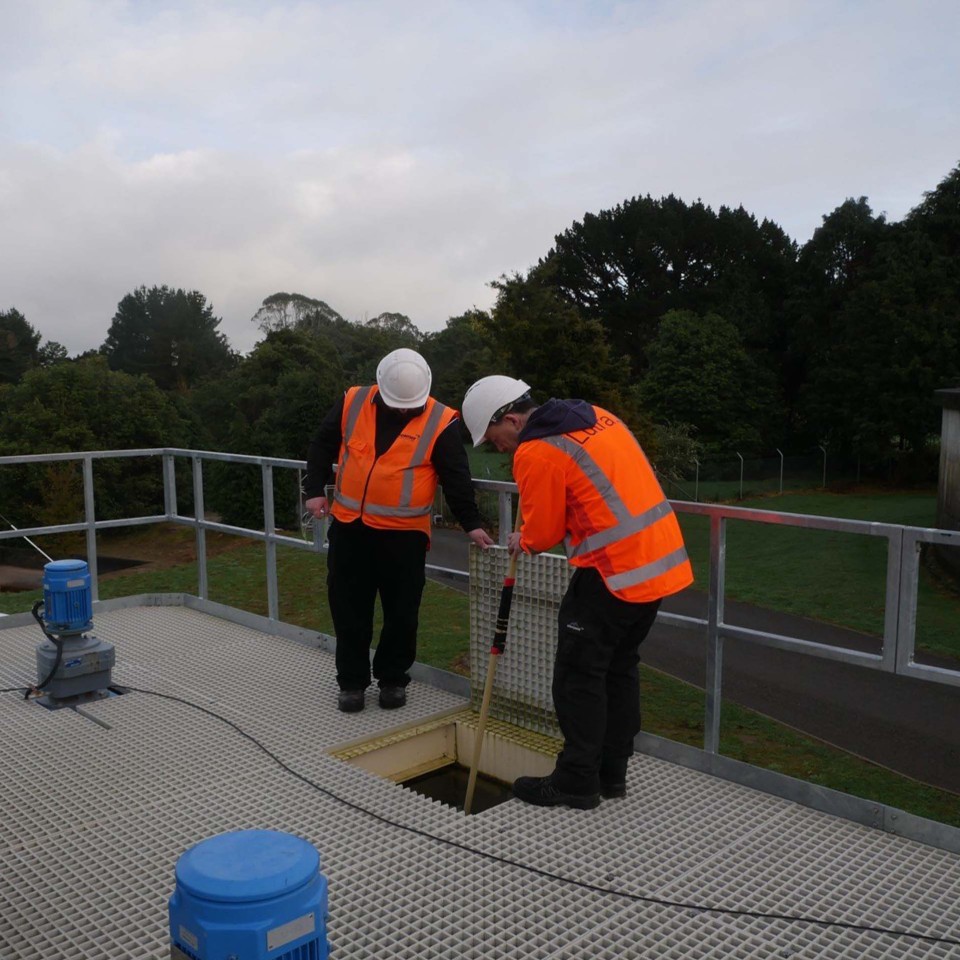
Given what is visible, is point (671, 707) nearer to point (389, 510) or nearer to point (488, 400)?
point (389, 510)

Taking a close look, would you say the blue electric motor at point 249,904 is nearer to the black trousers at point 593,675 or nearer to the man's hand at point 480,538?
the black trousers at point 593,675

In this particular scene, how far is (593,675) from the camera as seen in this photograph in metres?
3.59

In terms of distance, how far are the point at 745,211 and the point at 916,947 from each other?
4936cm

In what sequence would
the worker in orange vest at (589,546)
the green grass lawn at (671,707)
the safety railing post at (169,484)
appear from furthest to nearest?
the green grass lawn at (671,707)
the safety railing post at (169,484)
the worker in orange vest at (589,546)

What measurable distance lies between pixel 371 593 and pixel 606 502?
5.64 ft

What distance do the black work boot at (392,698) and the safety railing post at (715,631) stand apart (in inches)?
60.4

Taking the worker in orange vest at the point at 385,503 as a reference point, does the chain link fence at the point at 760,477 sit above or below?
below

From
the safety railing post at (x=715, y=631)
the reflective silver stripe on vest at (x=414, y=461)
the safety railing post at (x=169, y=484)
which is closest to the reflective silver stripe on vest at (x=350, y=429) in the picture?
the reflective silver stripe on vest at (x=414, y=461)

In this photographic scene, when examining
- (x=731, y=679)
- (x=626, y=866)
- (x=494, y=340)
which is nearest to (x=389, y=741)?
(x=626, y=866)

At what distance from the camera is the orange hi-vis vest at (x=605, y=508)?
11.5 feet

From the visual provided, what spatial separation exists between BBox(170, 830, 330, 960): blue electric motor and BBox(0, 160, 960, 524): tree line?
20.2 metres

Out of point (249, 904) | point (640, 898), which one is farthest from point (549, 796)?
point (249, 904)

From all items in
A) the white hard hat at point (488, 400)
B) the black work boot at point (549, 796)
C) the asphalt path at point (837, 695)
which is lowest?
the asphalt path at point (837, 695)

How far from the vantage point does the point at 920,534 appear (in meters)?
3.40
